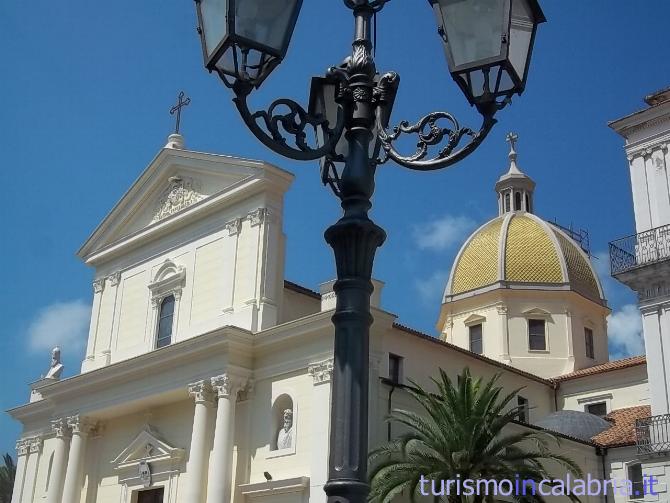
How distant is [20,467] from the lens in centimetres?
3288

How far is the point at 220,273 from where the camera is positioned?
88.2 feet

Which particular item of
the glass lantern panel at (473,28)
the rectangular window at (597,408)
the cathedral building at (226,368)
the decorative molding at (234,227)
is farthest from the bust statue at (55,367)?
the glass lantern panel at (473,28)

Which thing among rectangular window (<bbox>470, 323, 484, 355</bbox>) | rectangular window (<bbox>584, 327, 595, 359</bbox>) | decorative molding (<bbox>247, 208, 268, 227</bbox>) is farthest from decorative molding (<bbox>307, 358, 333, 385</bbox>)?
rectangular window (<bbox>584, 327, 595, 359</bbox>)

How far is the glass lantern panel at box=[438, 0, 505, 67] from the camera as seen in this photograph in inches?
239

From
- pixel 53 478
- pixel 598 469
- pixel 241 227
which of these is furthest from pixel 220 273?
pixel 598 469

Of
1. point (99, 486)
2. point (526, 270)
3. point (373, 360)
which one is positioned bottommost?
point (99, 486)

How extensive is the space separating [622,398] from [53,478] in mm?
20715

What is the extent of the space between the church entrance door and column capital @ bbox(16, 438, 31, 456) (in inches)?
329

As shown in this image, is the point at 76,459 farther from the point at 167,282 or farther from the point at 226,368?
the point at 226,368

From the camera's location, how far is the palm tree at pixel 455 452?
19.3 meters

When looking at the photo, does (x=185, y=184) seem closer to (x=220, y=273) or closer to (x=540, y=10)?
(x=220, y=273)

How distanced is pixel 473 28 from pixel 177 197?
24171 mm

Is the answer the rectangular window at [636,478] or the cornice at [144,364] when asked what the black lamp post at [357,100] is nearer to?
the cornice at [144,364]

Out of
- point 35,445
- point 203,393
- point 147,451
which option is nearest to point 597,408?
point 203,393
